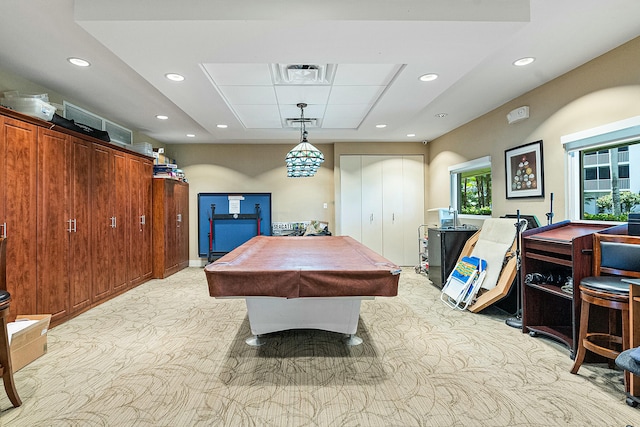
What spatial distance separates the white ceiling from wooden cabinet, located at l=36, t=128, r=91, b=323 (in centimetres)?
80

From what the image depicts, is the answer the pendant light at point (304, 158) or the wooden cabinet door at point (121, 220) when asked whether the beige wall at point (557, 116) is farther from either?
the wooden cabinet door at point (121, 220)

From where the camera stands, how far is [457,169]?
5.67m

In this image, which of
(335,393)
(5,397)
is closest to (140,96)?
(5,397)

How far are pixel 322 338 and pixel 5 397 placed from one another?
2.31m

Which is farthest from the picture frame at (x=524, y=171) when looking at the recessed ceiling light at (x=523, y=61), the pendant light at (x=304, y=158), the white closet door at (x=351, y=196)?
the white closet door at (x=351, y=196)

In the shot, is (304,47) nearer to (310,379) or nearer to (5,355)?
(310,379)

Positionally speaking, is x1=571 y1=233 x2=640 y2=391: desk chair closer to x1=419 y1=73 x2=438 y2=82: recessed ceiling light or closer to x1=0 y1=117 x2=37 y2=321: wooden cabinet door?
x1=419 y1=73 x2=438 y2=82: recessed ceiling light

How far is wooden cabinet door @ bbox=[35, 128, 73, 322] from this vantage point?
328 cm

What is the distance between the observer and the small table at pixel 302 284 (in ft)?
7.03

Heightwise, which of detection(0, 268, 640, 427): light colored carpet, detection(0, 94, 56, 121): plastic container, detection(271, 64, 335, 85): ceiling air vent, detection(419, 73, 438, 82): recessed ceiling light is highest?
detection(271, 64, 335, 85): ceiling air vent

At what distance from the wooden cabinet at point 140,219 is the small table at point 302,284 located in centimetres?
288

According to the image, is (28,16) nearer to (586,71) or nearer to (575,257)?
(575,257)

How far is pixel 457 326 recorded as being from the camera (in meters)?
3.43

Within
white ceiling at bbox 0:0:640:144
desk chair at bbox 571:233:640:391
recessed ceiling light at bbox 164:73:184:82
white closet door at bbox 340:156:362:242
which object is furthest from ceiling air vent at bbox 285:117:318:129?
desk chair at bbox 571:233:640:391
